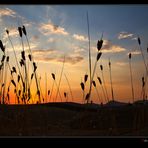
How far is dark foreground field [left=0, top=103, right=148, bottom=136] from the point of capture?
218 centimetres

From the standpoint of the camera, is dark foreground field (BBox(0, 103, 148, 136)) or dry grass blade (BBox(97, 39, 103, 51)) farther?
dark foreground field (BBox(0, 103, 148, 136))

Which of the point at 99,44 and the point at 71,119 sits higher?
the point at 99,44

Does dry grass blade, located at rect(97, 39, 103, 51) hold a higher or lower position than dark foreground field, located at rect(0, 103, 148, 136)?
higher

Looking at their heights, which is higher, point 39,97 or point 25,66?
point 25,66

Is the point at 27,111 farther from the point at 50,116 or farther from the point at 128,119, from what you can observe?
the point at 128,119

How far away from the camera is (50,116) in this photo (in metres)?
2.57

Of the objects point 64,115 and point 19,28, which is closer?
point 19,28

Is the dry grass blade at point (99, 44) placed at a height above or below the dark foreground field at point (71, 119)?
above

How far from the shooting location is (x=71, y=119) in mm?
2584

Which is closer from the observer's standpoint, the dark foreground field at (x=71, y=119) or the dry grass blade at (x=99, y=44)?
the dry grass blade at (x=99, y=44)

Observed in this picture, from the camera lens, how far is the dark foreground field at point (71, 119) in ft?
7.14

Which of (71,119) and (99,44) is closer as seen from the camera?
(99,44)
